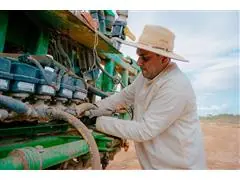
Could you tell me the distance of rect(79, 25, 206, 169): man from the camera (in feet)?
5.27

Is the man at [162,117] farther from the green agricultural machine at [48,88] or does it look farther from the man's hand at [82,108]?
the green agricultural machine at [48,88]

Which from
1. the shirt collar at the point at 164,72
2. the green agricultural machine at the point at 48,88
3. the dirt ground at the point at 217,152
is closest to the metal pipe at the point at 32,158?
the green agricultural machine at the point at 48,88

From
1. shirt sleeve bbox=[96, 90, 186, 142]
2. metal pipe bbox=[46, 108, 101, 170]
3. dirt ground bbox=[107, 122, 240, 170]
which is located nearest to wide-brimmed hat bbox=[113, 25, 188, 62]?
shirt sleeve bbox=[96, 90, 186, 142]

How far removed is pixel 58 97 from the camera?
1629 mm

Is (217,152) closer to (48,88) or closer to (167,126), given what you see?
(167,126)

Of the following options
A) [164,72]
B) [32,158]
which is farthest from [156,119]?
[32,158]

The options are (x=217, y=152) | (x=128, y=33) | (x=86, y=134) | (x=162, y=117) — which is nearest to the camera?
(x=86, y=134)

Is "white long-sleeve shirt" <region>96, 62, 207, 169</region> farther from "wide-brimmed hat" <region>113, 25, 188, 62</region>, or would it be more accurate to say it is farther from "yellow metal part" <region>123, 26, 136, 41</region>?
"yellow metal part" <region>123, 26, 136, 41</region>

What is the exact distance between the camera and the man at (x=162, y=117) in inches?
63.2

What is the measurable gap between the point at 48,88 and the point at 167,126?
638mm

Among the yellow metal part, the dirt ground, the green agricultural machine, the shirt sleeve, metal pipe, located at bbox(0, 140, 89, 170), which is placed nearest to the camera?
metal pipe, located at bbox(0, 140, 89, 170)

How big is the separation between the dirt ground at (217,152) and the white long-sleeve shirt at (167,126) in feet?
7.23

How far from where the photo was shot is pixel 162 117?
1.59 metres
